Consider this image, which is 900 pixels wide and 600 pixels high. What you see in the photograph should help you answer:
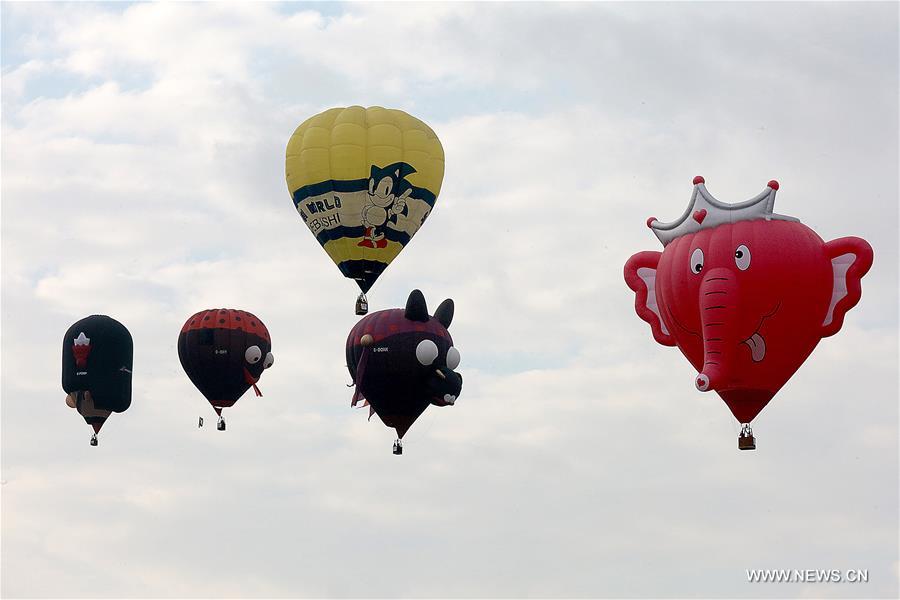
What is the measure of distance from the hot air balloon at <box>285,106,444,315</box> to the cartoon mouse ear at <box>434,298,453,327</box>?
4.33 ft

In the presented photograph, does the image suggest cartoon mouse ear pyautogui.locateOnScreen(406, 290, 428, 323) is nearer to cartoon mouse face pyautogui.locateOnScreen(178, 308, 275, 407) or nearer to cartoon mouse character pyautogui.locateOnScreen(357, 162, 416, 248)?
cartoon mouse character pyautogui.locateOnScreen(357, 162, 416, 248)

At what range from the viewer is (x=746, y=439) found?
27.8m

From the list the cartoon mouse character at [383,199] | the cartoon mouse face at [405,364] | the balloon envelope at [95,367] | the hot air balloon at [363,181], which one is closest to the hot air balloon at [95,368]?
the balloon envelope at [95,367]

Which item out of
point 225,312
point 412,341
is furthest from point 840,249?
point 225,312

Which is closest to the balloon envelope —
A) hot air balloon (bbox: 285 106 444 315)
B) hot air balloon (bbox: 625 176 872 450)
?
hot air balloon (bbox: 285 106 444 315)

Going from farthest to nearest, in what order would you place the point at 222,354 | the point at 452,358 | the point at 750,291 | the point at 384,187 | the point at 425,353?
the point at 222,354 → the point at 384,187 → the point at 452,358 → the point at 425,353 → the point at 750,291

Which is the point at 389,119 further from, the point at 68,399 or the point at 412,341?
the point at 68,399

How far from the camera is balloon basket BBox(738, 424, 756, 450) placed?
2777cm

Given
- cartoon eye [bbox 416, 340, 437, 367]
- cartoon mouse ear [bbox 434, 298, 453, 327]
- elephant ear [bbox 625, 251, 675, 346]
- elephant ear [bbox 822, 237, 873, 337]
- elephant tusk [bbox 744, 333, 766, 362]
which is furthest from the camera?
cartoon mouse ear [bbox 434, 298, 453, 327]

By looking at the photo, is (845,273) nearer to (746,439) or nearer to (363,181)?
(746,439)

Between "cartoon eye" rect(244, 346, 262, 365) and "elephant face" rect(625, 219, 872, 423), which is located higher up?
"cartoon eye" rect(244, 346, 262, 365)

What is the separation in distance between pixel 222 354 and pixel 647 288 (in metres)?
9.95

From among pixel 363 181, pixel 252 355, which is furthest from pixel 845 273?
pixel 252 355

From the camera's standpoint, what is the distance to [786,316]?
27.0 m
